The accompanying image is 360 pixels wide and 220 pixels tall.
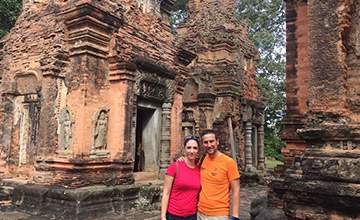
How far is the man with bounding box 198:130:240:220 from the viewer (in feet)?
10.5

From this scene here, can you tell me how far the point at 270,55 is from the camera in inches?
997

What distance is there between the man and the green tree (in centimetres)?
2033

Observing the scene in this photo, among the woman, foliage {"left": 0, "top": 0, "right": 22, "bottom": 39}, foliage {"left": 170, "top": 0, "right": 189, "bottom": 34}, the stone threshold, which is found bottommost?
the stone threshold

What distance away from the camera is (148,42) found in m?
8.94

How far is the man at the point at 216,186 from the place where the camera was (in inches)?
126

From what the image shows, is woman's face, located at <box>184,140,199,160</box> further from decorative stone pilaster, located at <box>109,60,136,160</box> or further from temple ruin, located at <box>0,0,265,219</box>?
decorative stone pilaster, located at <box>109,60,136,160</box>

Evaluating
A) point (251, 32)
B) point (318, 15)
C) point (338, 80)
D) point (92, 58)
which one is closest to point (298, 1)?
point (318, 15)

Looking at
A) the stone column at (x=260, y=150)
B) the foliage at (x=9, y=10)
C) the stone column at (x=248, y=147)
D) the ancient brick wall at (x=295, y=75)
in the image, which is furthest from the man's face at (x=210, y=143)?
the foliage at (x=9, y=10)

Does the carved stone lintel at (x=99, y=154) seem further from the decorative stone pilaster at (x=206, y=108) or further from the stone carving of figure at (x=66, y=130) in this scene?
the decorative stone pilaster at (x=206, y=108)

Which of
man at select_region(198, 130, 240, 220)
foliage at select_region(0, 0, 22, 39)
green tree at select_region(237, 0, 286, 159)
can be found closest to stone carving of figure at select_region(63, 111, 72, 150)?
man at select_region(198, 130, 240, 220)

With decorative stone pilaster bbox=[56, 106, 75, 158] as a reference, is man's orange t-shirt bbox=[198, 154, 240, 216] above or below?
below

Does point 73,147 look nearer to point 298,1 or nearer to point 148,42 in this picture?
point 148,42

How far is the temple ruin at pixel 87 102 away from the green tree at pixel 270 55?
14311 mm

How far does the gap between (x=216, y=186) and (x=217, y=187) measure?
0.05ft
